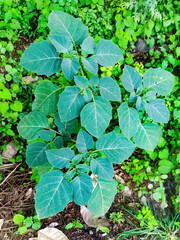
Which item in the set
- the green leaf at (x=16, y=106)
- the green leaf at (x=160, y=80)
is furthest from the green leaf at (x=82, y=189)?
the green leaf at (x=16, y=106)

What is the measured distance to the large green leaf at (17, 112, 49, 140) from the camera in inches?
63.1

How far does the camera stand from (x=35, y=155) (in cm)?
159

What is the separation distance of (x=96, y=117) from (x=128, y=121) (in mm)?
250

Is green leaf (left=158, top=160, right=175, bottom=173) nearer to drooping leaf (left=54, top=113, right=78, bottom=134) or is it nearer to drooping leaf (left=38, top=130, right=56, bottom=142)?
drooping leaf (left=54, top=113, right=78, bottom=134)

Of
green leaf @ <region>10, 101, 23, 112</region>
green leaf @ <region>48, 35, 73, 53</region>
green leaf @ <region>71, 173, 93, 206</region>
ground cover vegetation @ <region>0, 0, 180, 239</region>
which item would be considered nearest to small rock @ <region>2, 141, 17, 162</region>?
ground cover vegetation @ <region>0, 0, 180, 239</region>

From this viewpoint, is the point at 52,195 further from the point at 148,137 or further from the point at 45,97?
the point at 148,137

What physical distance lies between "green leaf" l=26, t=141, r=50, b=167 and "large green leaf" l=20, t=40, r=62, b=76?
577 millimetres

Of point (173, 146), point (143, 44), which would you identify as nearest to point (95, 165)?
point (173, 146)

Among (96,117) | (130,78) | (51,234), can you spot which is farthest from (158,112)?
(51,234)

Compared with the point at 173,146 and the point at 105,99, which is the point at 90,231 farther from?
the point at 105,99

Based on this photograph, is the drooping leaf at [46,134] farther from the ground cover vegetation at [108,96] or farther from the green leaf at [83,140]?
the green leaf at [83,140]

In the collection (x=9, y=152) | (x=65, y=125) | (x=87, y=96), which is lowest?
(x=9, y=152)

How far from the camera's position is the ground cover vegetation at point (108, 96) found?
1.51 m

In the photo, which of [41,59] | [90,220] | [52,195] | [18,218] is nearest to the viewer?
[52,195]
